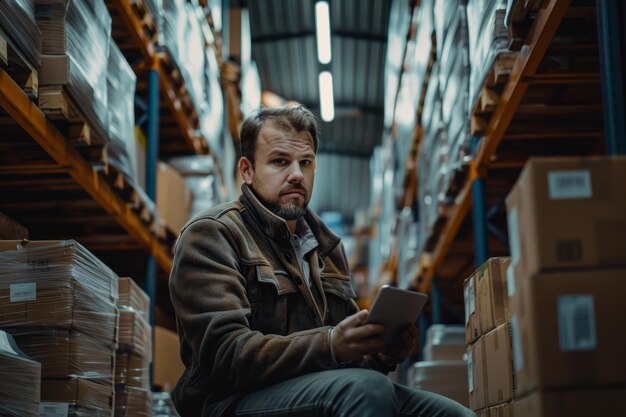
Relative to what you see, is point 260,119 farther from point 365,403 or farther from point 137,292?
point 137,292

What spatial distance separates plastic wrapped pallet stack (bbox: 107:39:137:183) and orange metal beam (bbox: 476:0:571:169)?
2557mm

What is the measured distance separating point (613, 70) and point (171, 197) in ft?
18.3

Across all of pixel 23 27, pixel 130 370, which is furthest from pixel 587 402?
pixel 130 370

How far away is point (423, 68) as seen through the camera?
9578 millimetres

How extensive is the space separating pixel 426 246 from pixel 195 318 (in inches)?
276

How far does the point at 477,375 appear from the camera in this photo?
4008 mm

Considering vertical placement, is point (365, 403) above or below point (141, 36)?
below

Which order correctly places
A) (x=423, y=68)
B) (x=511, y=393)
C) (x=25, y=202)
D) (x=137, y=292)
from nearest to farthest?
(x=511, y=393) → (x=137, y=292) → (x=25, y=202) → (x=423, y=68)

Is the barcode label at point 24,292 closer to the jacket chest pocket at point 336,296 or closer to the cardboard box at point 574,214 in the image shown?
the jacket chest pocket at point 336,296

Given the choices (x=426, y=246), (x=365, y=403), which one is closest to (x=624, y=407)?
(x=365, y=403)

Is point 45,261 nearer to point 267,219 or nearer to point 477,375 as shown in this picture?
point 267,219

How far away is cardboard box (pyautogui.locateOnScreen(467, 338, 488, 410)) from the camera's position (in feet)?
12.7

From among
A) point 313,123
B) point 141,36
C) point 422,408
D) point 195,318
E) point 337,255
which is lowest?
point 422,408

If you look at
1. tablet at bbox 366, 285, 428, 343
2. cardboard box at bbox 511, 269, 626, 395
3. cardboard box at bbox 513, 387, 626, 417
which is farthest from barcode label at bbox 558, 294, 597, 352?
tablet at bbox 366, 285, 428, 343
